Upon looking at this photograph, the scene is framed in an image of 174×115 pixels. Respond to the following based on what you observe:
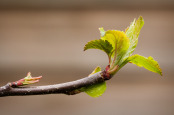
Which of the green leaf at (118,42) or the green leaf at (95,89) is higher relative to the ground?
the green leaf at (118,42)

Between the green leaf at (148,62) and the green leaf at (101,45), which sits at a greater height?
the green leaf at (101,45)

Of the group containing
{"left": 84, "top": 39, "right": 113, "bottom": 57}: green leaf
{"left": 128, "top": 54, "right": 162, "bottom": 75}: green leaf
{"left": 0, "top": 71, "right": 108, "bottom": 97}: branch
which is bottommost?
{"left": 0, "top": 71, "right": 108, "bottom": 97}: branch

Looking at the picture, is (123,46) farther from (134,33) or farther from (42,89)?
(42,89)

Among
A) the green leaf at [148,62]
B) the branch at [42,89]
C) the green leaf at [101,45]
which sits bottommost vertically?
the branch at [42,89]

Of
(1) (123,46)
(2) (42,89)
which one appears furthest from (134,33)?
(2) (42,89)

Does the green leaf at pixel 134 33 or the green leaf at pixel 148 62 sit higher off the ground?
the green leaf at pixel 134 33

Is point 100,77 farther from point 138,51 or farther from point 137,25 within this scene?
point 138,51

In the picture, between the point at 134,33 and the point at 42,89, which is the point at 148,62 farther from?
the point at 42,89

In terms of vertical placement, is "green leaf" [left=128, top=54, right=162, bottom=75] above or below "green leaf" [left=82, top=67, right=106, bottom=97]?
above

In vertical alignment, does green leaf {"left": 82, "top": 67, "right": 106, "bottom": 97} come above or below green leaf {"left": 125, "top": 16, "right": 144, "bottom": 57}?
below
